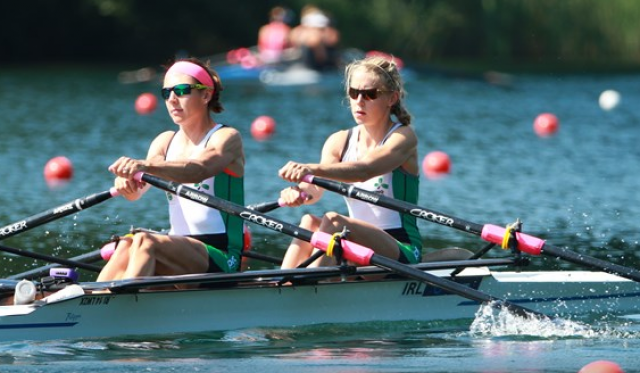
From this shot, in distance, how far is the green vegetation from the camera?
35.2 m

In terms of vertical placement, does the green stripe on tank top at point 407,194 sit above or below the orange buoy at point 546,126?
below

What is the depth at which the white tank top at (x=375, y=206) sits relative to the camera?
7887 mm

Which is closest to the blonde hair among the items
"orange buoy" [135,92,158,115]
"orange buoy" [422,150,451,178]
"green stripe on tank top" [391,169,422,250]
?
"green stripe on tank top" [391,169,422,250]

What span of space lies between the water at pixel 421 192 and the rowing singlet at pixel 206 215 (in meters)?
0.56

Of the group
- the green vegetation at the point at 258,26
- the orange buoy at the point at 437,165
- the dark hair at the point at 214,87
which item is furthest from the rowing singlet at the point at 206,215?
the green vegetation at the point at 258,26

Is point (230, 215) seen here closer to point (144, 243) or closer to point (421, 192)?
point (144, 243)

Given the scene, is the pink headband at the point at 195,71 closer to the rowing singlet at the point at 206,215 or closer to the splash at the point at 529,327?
the rowing singlet at the point at 206,215

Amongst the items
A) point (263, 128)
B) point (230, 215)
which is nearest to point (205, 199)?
point (230, 215)

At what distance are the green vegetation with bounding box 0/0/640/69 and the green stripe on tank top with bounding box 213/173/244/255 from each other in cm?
2725

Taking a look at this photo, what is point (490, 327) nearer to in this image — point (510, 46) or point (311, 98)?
point (311, 98)

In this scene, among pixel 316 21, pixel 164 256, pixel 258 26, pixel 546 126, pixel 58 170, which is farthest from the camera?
pixel 258 26

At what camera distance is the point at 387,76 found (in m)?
7.82

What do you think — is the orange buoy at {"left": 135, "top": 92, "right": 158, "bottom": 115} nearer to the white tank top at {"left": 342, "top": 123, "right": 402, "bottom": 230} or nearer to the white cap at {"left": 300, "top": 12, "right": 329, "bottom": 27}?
the white cap at {"left": 300, "top": 12, "right": 329, "bottom": 27}

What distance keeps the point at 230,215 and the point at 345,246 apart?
0.68m
